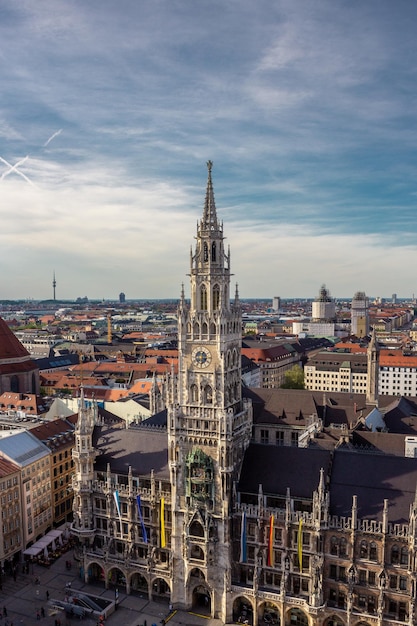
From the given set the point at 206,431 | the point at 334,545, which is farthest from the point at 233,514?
the point at 334,545

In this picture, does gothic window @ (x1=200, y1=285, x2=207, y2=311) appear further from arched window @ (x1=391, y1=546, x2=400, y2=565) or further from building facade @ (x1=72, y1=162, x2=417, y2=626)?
arched window @ (x1=391, y1=546, x2=400, y2=565)

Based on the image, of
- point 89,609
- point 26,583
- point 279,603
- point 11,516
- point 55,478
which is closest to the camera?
point 279,603

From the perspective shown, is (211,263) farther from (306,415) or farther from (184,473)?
(306,415)

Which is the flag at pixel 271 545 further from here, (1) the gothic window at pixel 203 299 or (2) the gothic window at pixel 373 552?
(1) the gothic window at pixel 203 299

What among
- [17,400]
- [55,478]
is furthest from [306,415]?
[17,400]

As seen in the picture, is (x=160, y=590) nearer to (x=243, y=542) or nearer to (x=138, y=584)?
(x=138, y=584)

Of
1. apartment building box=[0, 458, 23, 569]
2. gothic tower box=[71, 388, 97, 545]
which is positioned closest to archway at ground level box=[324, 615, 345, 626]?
gothic tower box=[71, 388, 97, 545]
